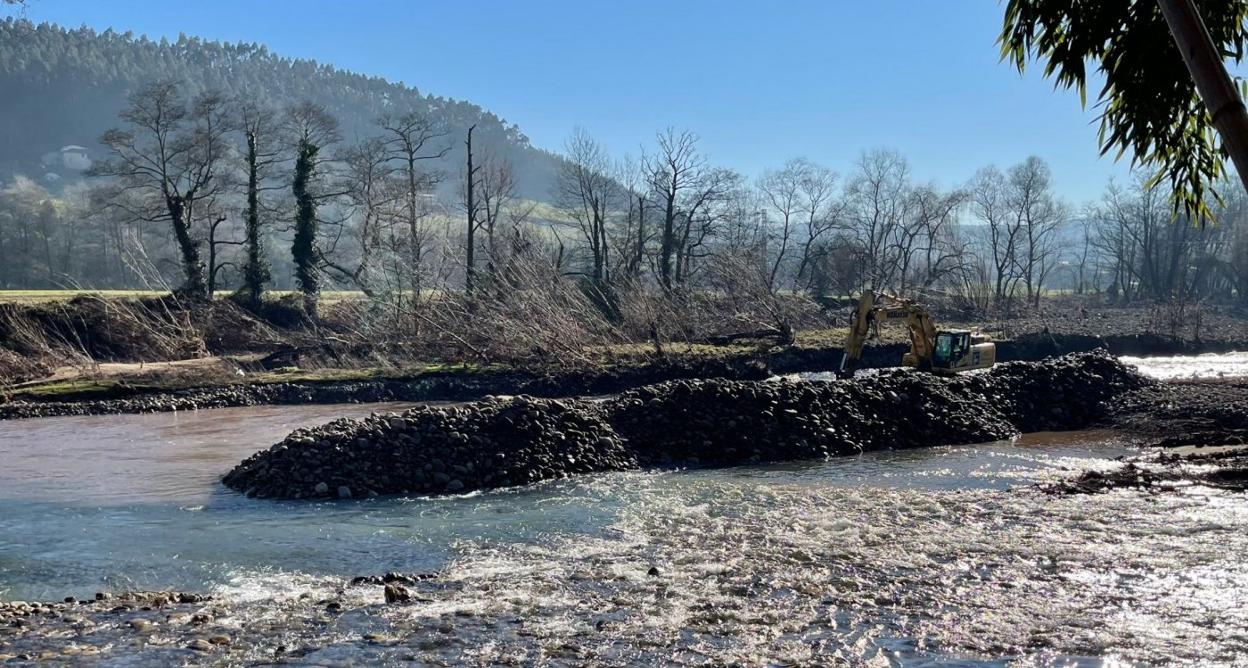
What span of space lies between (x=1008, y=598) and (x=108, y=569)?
35.5 feet

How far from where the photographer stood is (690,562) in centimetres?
1192

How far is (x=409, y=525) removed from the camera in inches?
570

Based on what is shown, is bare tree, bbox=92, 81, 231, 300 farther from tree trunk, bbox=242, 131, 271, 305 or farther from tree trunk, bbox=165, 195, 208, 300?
tree trunk, bbox=242, 131, 271, 305

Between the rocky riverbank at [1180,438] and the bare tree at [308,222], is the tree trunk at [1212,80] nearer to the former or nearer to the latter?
the rocky riverbank at [1180,438]

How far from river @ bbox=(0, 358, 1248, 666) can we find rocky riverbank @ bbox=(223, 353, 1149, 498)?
759 millimetres

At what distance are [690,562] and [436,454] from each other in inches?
280

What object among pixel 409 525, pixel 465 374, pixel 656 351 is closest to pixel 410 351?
pixel 465 374

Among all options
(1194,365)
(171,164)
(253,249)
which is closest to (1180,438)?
(1194,365)

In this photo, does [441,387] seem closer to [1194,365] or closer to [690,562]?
[690,562]

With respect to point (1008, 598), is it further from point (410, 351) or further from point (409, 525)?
point (410, 351)

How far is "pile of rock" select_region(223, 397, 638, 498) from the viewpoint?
1686cm

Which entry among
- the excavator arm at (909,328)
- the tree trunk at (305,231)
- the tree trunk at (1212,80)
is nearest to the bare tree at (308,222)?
the tree trunk at (305,231)

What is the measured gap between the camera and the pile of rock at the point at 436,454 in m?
16.9

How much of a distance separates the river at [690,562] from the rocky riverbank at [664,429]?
2.49ft
